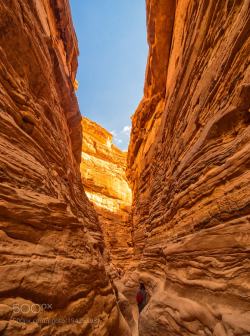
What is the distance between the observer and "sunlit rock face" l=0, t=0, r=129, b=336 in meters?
1.89

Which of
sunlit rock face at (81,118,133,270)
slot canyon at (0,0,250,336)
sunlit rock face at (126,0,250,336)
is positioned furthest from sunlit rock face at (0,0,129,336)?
sunlit rock face at (81,118,133,270)

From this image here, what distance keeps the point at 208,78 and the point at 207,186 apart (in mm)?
2817

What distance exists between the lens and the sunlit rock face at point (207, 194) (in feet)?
7.61

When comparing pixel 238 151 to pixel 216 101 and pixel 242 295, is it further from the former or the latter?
pixel 242 295

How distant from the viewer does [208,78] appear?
4324 mm

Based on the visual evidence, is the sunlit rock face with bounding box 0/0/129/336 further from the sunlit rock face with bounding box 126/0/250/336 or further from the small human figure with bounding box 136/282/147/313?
the small human figure with bounding box 136/282/147/313

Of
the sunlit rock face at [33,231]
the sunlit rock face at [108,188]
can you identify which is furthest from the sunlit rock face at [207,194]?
the sunlit rock face at [108,188]

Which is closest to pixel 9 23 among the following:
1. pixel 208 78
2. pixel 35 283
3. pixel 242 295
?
pixel 208 78

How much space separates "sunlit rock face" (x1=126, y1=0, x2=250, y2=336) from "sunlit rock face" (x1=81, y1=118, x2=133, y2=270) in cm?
561

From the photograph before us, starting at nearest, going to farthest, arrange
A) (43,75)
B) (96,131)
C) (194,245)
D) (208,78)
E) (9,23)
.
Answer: (194,245) < (9,23) < (208,78) < (43,75) < (96,131)

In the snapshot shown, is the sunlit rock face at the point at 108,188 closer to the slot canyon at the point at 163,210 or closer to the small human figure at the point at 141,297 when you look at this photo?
the small human figure at the point at 141,297

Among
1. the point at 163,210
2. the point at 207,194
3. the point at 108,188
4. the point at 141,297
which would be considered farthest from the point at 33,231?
the point at 108,188

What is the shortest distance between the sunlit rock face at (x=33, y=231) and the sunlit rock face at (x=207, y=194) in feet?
4.52

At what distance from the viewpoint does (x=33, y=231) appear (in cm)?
237
